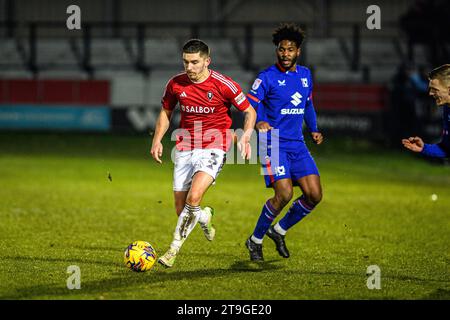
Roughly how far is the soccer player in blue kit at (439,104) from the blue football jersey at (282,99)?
57.7 inches

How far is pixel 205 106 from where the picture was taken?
9.62 meters

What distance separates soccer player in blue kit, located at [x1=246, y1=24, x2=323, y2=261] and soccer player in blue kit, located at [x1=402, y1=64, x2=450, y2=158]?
4.56ft

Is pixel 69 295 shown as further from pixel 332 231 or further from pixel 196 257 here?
pixel 332 231

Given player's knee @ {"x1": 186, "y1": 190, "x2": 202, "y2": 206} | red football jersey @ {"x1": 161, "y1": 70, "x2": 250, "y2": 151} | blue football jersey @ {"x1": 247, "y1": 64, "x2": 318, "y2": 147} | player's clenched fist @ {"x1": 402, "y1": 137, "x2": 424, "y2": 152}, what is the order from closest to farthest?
1. player's clenched fist @ {"x1": 402, "y1": 137, "x2": 424, "y2": 152}
2. player's knee @ {"x1": 186, "y1": 190, "x2": 202, "y2": 206}
3. red football jersey @ {"x1": 161, "y1": 70, "x2": 250, "y2": 151}
4. blue football jersey @ {"x1": 247, "y1": 64, "x2": 318, "y2": 147}

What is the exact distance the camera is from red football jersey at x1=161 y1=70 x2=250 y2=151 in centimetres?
959

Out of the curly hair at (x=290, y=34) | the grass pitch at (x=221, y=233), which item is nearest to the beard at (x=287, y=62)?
the curly hair at (x=290, y=34)

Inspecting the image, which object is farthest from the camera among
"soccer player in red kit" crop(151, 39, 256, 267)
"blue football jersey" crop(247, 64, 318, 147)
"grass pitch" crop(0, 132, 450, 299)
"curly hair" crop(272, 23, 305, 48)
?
"blue football jersey" crop(247, 64, 318, 147)

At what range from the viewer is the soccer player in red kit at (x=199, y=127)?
9453 mm

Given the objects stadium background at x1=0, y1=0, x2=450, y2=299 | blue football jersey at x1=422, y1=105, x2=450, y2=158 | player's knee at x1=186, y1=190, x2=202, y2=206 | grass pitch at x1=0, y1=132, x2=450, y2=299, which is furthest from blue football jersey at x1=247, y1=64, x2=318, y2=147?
stadium background at x1=0, y1=0, x2=450, y2=299

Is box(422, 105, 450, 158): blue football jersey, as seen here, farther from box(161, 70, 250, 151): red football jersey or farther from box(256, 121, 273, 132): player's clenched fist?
box(161, 70, 250, 151): red football jersey

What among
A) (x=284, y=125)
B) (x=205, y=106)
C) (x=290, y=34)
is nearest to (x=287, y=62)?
(x=290, y=34)

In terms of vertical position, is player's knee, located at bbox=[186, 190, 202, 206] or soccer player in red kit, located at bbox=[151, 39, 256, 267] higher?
soccer player in red kit, located at bbox=[151, 39, 256, 267]

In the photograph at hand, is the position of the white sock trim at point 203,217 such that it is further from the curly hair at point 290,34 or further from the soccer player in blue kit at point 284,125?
the curly hair at point 290,34

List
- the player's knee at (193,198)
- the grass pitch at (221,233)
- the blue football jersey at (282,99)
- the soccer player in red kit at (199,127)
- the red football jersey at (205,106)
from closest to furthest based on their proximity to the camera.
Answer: the grass pitch at (221,233) → the player's knee at (193,198) → the soccer player in red kit at (199,127) → the red football jersey at (205,106) → the blue football jersey at (282,99)
